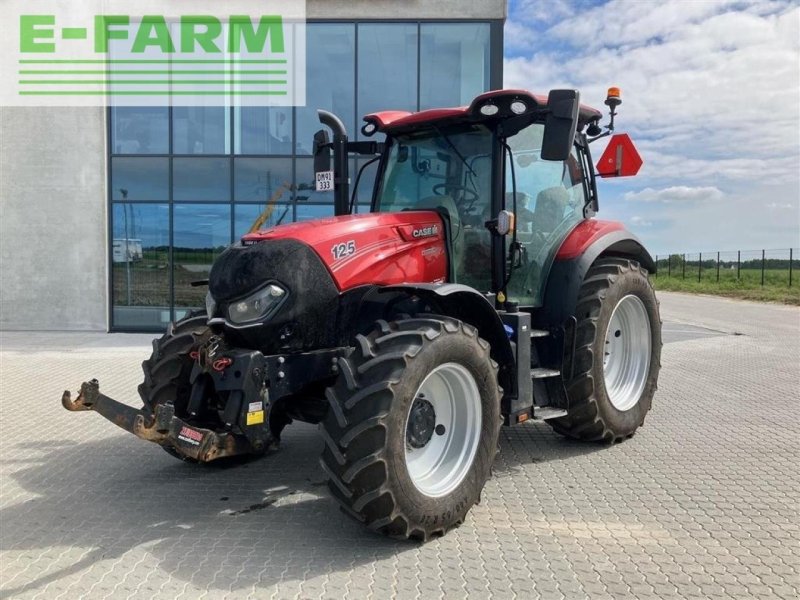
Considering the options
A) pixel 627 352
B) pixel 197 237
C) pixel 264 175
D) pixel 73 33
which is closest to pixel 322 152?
pixel 627 352

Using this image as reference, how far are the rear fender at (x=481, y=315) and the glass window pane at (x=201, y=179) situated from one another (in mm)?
9597

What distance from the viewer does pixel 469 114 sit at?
4715 millimetres

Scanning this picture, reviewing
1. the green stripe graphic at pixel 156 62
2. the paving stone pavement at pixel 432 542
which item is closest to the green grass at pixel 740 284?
the green stripe graphic at pixel 156 62

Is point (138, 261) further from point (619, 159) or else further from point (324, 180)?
point (619, 159)

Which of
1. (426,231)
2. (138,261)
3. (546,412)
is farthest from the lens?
(138,261)

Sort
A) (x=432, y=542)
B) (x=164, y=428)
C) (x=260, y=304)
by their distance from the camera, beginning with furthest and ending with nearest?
(x=260, y=304) < (x=432, y=542) < (x=164, y=428)

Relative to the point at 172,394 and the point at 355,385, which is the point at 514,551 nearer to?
the point at 355,385

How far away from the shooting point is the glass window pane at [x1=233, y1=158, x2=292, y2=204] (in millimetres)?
13141

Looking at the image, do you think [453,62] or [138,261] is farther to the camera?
[138,261]

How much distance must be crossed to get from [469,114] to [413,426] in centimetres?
215

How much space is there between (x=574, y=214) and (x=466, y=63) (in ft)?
26.9

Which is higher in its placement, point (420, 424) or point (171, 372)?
point (171, 372)

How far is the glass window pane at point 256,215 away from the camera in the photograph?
1311cm

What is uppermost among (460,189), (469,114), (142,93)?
(142,93)
